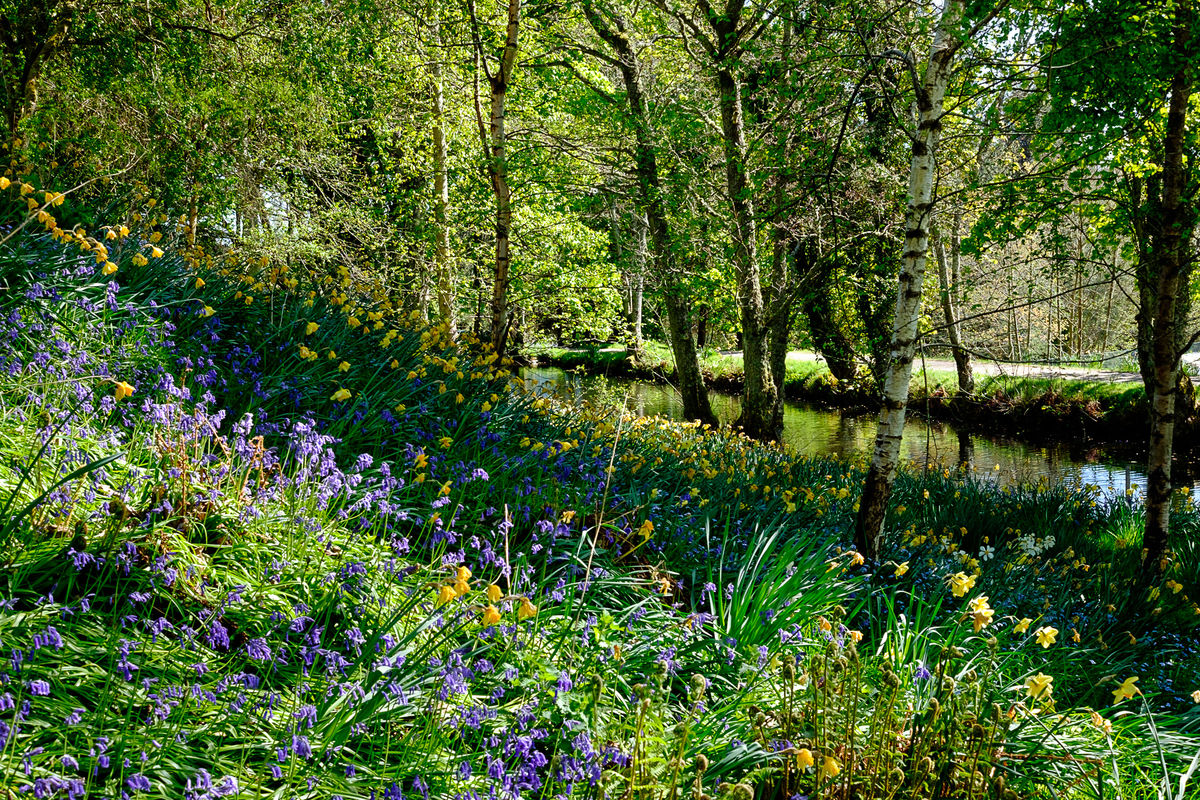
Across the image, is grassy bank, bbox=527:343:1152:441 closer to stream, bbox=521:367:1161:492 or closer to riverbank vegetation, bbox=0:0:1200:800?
stream, bbox=521:367:1161:492

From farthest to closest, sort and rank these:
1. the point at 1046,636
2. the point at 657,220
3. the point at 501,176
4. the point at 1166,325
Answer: the point at 657,220
the point at 501,176
the point at 1166,325
the point at 1046,636

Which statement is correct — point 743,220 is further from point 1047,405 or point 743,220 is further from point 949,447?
point 1047,405

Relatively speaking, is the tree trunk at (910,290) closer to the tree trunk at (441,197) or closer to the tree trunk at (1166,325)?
the tree trunk at (1166,325)

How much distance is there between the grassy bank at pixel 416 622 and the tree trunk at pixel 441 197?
751 centimetres

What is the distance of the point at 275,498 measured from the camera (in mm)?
3229

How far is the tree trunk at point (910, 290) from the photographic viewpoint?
4914 millimetres

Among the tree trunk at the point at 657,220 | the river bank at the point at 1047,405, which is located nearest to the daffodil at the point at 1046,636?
the tree trunk at the point at 657,220

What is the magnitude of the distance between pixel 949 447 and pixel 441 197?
37.1ft

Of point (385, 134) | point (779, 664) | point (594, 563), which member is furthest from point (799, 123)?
point (385, 134)

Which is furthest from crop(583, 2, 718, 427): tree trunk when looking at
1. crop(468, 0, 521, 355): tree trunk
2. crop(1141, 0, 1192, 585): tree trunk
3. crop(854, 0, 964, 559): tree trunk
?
crop(854, 0, 964, 559): tree trunk

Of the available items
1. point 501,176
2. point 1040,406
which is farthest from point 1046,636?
point 1040,406

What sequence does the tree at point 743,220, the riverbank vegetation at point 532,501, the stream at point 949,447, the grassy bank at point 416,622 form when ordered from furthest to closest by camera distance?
the stream at point 949,447 → the tree at point 743,220 → the riverbank vegetation at point 532,501 → the grassy bank at point 416,622

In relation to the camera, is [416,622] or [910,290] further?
[910,290]

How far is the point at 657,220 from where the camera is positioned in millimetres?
12477
